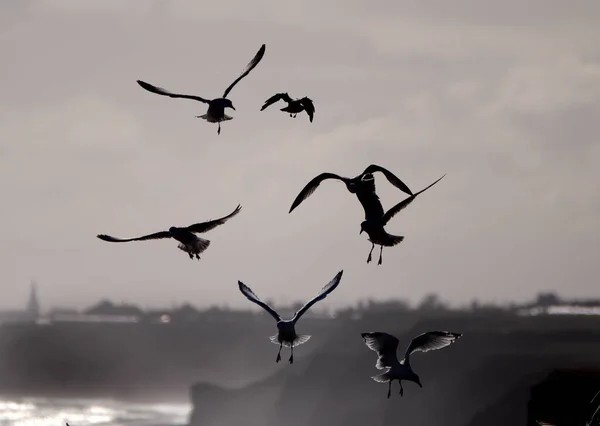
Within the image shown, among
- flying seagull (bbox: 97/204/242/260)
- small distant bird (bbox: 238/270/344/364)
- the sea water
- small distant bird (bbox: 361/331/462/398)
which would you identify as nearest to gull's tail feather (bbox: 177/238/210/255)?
flying seagull (bbox: 97/204/242/260)

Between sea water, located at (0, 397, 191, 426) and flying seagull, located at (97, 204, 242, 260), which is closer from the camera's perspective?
flying seagull, located at (97, 204, 242, 260)

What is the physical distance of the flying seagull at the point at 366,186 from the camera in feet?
103

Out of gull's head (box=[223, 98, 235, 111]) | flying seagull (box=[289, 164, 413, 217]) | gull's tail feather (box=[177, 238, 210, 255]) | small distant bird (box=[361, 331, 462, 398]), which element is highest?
gull's head (box=[223, 98, 235, 111])

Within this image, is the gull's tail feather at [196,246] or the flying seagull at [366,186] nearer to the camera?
the flying seagull at [366,186]

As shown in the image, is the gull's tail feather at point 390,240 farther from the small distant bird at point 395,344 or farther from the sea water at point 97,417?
the sea water at point 97,417

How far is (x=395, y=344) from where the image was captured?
3438 cm

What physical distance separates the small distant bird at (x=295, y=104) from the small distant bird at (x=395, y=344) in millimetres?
5461

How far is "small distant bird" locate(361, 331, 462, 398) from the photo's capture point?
33438mm

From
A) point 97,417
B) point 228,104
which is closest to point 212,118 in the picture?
point 228,104

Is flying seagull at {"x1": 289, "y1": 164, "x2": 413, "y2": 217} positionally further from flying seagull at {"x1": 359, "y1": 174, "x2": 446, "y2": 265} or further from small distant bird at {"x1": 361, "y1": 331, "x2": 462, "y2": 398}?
small distant bird at {"x1": 361, "y1": 331, "x2": 462, "y2": 398}

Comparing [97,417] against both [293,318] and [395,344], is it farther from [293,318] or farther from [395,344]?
[293,318]

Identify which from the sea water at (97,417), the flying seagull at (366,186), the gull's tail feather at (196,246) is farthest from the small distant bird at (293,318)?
the sea water at (97,417)

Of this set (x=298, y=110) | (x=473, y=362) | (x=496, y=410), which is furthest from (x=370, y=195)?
(x=473, y=362)

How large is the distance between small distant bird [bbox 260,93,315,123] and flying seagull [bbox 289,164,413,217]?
73.9 inches
